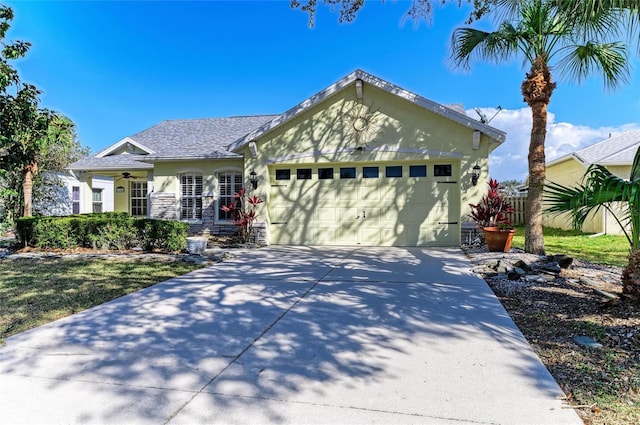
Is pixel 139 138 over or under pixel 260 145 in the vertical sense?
over

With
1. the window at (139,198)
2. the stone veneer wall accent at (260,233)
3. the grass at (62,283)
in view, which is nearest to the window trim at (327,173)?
the stone veneer wall accent at (260,233)

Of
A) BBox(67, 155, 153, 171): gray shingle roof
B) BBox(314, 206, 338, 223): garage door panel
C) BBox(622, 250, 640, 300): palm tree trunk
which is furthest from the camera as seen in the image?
BBox(67, 155, 153, 171): gray shingle roof

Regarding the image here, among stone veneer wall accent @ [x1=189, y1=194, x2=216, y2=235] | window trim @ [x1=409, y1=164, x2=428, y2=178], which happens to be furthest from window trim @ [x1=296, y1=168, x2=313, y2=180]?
stone veneer wall accent @ [x1=189, y1=194, x2=216, y2=235]

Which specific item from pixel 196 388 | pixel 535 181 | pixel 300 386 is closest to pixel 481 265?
pixel 535 181

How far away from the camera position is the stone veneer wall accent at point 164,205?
1357cm

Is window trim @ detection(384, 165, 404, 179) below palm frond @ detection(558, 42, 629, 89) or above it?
below

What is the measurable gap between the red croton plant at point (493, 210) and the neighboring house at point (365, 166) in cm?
47

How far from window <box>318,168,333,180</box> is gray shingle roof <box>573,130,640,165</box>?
9.87 m

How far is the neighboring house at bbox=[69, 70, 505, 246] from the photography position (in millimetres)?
10508

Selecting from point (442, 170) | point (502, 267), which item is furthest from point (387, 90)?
point (502, 267)

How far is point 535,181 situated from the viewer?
8.64m

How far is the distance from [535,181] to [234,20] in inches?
413

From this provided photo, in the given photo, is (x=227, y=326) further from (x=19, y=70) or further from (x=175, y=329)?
(x=19, y=70)

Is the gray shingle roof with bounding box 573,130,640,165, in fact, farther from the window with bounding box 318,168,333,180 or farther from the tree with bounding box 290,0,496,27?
the window with bounding box 318,168,333,180
